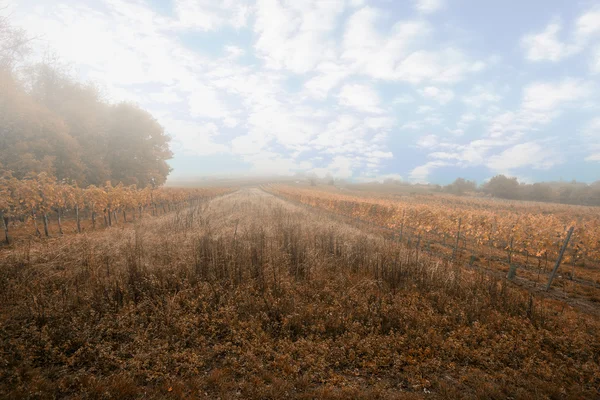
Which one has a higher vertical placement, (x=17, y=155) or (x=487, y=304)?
(x=17, y=155)

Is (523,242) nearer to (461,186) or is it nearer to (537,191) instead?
(537,191)

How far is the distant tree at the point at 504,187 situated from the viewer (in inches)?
2533

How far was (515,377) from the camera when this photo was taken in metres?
4.30

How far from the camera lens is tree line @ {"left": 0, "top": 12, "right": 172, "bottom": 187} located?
1870 centimetres

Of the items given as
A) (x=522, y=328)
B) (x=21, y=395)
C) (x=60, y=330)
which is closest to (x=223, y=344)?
(x=21, y=395)

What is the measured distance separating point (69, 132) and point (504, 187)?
91.7m

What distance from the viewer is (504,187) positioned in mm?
65812

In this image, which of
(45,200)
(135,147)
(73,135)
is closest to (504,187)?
Result: (135,147)

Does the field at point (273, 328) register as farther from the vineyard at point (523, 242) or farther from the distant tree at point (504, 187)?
the distant tree at point (504, 187)

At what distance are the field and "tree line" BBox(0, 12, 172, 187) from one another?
44.1 feet

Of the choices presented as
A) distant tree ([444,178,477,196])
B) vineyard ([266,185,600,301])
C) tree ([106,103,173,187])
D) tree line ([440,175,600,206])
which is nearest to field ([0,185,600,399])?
vineyard ([266,185,600,301])

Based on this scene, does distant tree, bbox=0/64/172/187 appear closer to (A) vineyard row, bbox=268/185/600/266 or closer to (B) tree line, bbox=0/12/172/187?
(B) tree line, bbox=0/12/172/187

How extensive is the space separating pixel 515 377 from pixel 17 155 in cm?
3013

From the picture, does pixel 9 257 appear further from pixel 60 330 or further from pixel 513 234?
pixel 513 234
